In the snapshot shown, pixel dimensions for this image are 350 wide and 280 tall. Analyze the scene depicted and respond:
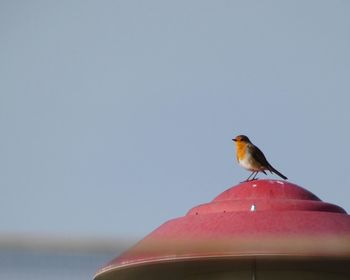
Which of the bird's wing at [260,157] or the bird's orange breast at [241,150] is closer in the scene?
the bird's wing at [260,157]

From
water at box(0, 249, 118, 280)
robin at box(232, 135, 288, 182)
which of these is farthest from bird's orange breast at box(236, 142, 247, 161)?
water at box(0, 249, 118, 280)

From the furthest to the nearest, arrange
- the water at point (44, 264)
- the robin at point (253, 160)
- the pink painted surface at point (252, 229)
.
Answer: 1. the robin at point (253, 160)
2. the pink painted surface at point (252, 229)
3. the water at point (44, 264)

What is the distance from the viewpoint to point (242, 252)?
310 cm

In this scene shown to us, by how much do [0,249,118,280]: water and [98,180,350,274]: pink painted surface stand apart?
1.33 m

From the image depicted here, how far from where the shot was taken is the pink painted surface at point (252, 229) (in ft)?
10.2

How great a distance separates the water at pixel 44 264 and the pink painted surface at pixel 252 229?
133 cm

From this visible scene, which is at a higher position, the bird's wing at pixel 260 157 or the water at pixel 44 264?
the bird's wing at pixel 260 157

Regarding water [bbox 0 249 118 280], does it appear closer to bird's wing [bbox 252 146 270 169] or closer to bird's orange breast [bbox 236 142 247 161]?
bird's wing [bbox 252 146 270 169]

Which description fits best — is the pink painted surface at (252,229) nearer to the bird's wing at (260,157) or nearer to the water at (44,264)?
the water at (44,264)

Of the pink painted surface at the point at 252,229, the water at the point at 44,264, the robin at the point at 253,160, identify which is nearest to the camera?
the water at the point at 44,264

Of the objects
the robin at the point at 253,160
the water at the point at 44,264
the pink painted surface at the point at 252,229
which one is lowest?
the water at the point at 44,264

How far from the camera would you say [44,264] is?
1.86m

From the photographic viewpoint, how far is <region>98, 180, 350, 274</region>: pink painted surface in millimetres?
3115

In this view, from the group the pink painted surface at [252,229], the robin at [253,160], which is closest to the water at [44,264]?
the pink painted surface at [252,229]
